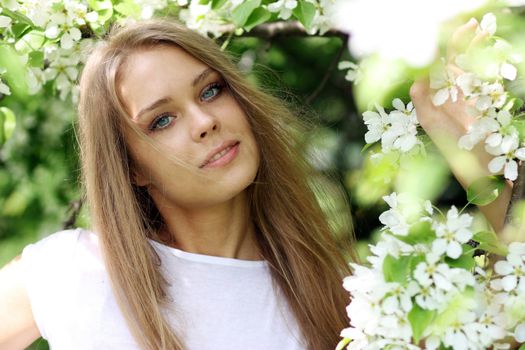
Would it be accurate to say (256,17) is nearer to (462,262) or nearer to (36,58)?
(36,58)

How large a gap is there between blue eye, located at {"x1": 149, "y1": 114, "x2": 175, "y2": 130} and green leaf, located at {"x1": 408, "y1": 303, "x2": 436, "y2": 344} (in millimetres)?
873

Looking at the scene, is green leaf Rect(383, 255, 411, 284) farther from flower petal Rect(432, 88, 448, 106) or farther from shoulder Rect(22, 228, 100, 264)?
shoulder Rect(22, 228, 100, 264)

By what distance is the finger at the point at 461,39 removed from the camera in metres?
1.19

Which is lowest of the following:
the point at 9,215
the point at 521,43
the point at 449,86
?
the point at 9,215

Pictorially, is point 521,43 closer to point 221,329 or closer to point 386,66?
point 386,66

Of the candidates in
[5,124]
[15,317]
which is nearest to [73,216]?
[5,124]

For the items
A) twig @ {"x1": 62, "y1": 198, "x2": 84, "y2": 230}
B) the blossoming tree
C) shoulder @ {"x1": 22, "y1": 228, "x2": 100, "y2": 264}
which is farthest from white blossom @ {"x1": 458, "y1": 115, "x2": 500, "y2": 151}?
twig @ {"x1": 62, "y1": 198, "x2": 84, "y2": 230}

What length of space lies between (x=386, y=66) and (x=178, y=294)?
1.14 metres

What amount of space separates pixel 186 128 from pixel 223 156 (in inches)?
3.8

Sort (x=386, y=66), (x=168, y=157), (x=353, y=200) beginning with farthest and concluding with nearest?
(x=353, y=200)
(x=168, y=157)
(x=386, y=66)

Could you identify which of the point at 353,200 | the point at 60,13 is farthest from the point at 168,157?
the point at 353,200

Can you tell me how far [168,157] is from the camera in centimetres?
195

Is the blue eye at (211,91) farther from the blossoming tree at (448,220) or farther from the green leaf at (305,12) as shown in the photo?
the blossoming tree at (448,220)

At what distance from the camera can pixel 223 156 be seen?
76.4 inches
